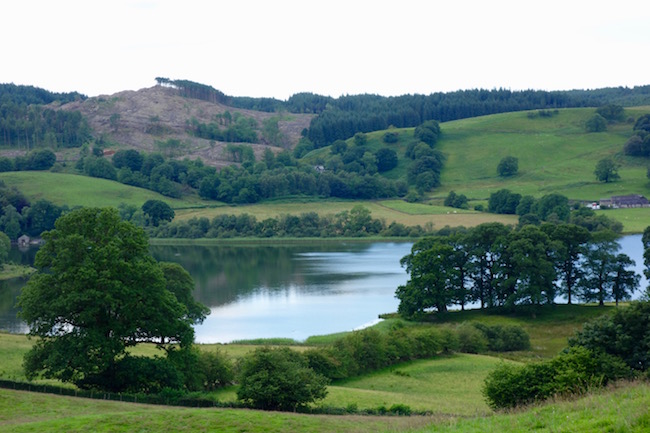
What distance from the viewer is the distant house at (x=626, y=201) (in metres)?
154

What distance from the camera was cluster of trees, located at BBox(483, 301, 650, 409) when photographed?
3149 centimetres

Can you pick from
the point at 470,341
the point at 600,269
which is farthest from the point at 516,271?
the point at 470,341

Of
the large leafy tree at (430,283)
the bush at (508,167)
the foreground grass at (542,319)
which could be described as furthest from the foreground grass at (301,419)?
the bush at (508,167)

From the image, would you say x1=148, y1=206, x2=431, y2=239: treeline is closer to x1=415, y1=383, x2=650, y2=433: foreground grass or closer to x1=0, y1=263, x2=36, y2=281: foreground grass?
x1=0, y1=263, x2=36, y2=281: foreground grass

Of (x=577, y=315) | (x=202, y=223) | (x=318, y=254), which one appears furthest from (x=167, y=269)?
(x=202, y=223)

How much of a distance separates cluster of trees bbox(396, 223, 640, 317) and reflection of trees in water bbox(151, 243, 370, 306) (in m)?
23.6

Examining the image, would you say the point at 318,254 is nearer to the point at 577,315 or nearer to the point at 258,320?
the point at 258,320

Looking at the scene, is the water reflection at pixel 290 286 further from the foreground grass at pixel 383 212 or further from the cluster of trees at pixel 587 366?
the cluster of trees at pixel 587 366

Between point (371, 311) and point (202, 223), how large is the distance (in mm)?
88355

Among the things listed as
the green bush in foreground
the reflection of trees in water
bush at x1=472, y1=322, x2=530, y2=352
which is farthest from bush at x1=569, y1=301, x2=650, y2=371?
the reflection of trees in water

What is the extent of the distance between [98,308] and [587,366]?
24.4m

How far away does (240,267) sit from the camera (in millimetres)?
115312

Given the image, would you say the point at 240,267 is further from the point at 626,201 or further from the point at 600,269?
the point at 626,201

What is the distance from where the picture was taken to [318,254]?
130500 millimetres
